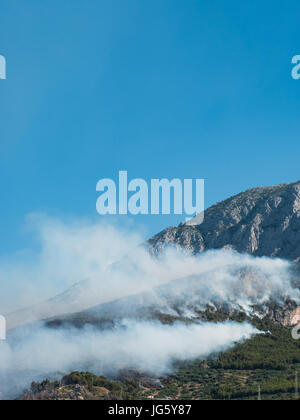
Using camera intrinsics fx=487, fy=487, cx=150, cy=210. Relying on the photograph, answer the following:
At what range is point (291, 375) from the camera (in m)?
175

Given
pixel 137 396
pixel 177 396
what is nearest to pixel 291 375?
pixel 177 396

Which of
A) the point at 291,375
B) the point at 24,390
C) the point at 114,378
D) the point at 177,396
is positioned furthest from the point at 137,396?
the point at 291,375

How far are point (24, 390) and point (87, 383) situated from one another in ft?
76.2

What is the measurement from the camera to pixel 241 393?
158 m
